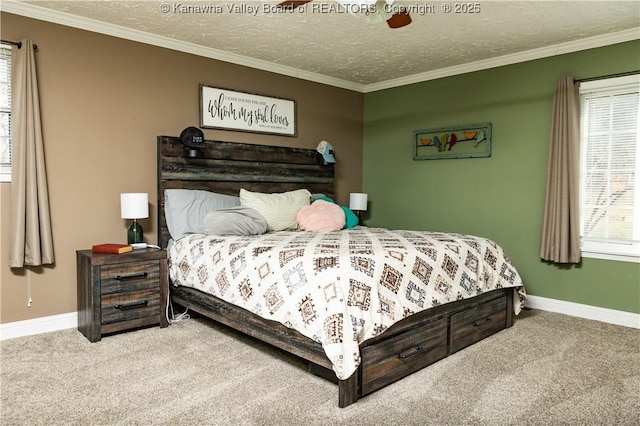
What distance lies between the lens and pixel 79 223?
363 centimetres

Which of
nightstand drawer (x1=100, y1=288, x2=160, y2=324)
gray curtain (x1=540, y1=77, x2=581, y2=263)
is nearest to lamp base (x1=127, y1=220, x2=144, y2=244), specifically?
nightstand drawer (x1=100, y1=288, x2=160, y2=324)

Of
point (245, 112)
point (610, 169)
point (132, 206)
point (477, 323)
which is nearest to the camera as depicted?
point (477, 323)

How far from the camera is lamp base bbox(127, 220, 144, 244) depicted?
12.1 feet

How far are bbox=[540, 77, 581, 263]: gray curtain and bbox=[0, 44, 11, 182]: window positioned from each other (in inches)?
175

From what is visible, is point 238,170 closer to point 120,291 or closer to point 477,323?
point 120,291

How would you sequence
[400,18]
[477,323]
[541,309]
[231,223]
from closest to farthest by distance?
[400,18] → [477,323] → [231,223] → [541,309]

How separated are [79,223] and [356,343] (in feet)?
8.52

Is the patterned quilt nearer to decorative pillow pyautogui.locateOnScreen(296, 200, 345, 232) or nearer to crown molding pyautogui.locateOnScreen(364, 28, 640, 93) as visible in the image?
decorative pillow pyautogui.locateOnScreen(296, 200, 345, 232)

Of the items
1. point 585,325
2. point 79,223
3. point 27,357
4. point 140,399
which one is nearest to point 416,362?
point 140,399

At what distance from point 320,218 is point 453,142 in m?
1.84

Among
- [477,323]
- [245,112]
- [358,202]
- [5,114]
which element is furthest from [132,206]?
[477,323]

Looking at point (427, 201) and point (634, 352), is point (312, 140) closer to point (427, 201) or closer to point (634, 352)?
point (427, 201)

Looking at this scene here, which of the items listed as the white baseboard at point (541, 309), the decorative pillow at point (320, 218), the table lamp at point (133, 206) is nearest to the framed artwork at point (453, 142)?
the decorative pillow at point (320, 218)

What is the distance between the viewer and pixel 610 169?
3.93 meters
